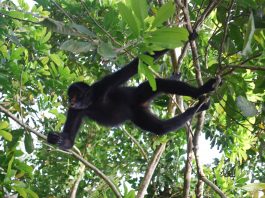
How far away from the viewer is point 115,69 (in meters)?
5.77

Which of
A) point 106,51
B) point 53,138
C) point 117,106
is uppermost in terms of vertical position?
point 117,106

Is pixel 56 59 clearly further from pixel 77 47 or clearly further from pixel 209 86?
pixel 77 47

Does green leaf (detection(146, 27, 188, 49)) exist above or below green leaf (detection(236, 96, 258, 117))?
below

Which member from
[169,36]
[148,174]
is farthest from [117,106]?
[169,36]

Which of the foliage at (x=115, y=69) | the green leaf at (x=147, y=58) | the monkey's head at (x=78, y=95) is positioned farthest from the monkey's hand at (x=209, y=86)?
the green leaf at (x=147, y=58)

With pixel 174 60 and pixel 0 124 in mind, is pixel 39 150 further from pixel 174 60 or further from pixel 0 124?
pixel 174 60

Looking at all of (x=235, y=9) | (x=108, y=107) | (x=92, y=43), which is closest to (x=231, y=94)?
(x=235, y=9)

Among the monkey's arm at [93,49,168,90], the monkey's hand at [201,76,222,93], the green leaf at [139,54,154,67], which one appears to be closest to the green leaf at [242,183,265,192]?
the monkey's hand at [201,76,222,93]

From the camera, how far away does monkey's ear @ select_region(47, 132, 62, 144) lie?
408 cm

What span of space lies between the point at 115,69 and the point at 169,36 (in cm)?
384

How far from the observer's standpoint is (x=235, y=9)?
3.38m

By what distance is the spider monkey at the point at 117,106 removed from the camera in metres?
4.04

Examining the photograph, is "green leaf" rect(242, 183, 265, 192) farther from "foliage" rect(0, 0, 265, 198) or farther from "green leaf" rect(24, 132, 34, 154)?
"green leaf" rect(24, 132, 34, 154)

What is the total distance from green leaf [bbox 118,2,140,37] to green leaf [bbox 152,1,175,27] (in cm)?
9
